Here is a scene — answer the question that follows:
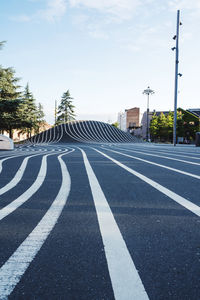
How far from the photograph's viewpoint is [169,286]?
1.58m

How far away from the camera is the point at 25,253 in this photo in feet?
6.58

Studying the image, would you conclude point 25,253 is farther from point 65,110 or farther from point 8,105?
point 65,110

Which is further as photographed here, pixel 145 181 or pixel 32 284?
pixel 145 181

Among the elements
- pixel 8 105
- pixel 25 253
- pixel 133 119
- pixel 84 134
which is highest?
pixel 133 119

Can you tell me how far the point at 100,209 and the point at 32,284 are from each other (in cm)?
167

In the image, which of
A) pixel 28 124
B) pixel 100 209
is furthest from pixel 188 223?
pixel 28 124

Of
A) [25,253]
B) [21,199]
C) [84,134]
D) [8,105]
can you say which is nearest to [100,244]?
[25,253]

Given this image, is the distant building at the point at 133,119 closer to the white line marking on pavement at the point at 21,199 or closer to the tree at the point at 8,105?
the tree at the point at 8,105

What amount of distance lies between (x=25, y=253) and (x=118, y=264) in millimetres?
834

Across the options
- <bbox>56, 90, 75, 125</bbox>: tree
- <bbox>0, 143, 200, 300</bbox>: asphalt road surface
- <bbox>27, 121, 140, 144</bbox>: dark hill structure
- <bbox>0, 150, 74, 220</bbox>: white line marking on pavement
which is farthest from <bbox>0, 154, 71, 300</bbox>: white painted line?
<bbox>56, 90, 75, 125</bbox>: tree

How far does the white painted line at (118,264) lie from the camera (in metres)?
1.49

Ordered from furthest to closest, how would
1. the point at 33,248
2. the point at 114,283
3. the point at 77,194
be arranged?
1. the point at 77,194
2. the point at 33,248
3. the point at 114,283

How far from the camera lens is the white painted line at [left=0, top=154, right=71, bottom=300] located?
62.2 inches

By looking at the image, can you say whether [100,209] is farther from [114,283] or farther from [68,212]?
[114,283]
